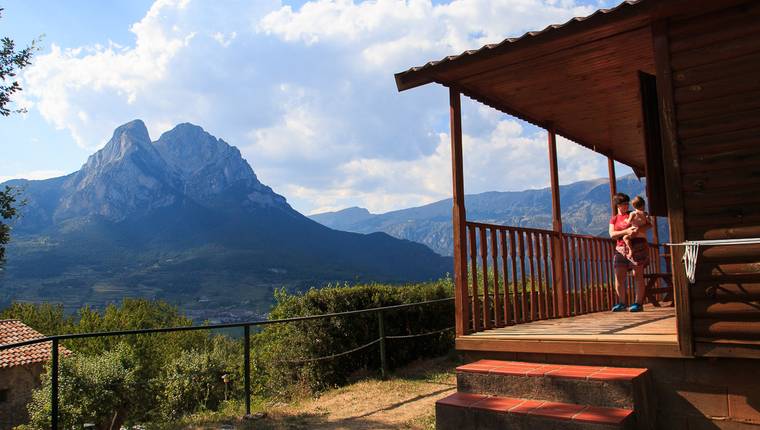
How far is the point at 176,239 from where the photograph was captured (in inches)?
5709

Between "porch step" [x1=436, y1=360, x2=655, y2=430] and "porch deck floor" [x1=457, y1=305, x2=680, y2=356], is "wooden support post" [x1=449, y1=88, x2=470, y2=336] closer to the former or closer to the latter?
"porch deck floor" [x1=457, y1=305, x2=680, y2=356]

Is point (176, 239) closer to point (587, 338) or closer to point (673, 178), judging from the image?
point (587, 338)

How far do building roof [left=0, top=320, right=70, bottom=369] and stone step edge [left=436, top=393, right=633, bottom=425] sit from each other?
37.8 m

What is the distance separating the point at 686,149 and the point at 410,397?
14.8 ft

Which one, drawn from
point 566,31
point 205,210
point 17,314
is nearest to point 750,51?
point 566,31

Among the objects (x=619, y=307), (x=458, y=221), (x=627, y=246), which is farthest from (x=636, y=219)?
(x=458, y=221)

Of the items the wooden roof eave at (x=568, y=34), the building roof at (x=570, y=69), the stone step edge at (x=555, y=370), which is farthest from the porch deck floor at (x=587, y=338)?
the wooden roof eave at (x=568, y=34)

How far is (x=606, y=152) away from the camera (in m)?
9.20

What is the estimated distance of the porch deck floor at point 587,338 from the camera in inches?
154

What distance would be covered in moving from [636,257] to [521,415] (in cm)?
340

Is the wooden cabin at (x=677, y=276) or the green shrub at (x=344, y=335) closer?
the wooden cabin at (x=677, y=276)

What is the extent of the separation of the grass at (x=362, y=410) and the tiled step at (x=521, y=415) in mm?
1329

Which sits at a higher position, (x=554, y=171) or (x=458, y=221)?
(x=554, y=171)

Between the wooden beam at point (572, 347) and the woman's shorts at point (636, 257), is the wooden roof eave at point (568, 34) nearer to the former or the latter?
the wooden beam at point (572, 347)
